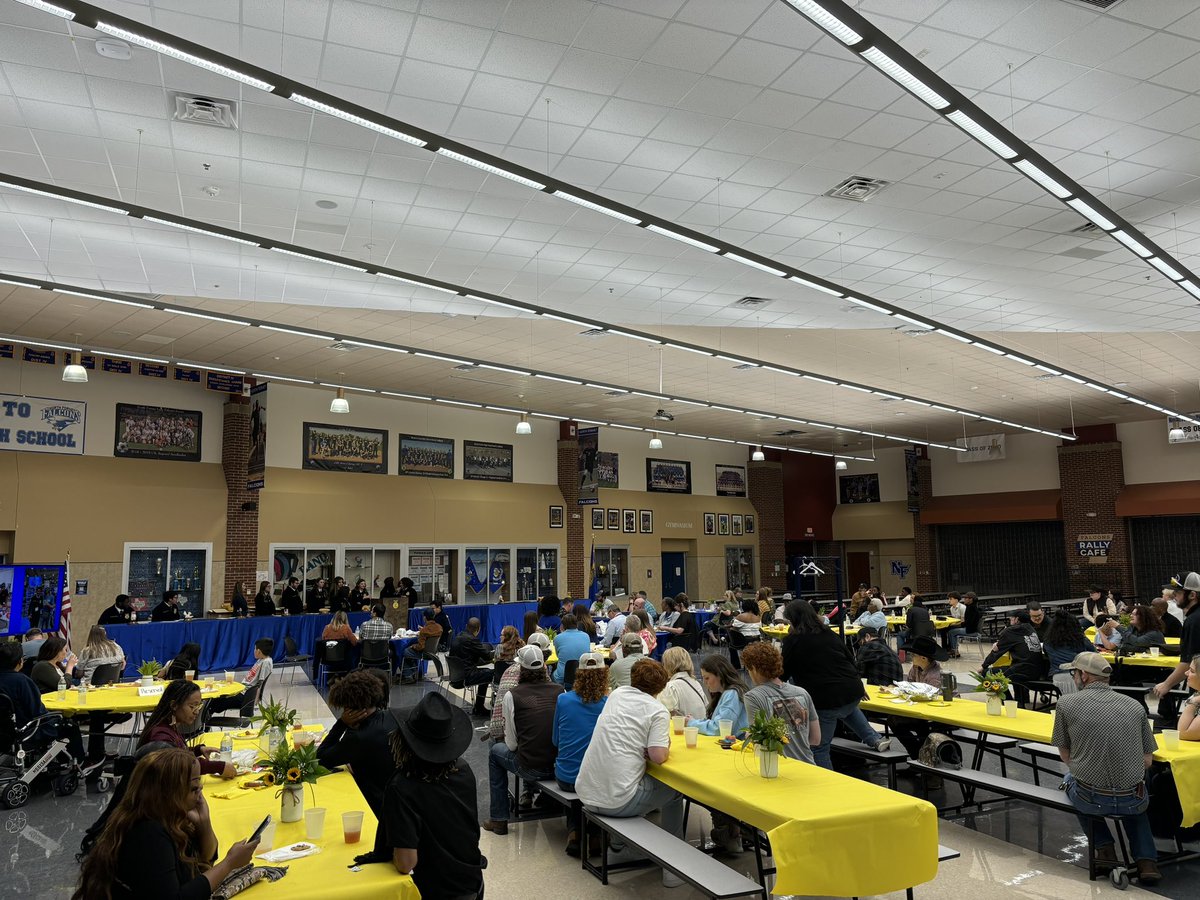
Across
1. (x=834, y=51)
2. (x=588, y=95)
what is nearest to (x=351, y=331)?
(x=588, y=95)

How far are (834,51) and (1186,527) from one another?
2215cm

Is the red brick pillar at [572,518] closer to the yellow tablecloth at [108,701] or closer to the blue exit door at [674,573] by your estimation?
the blue exit door at [674,573]

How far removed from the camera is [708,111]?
20.0 feet

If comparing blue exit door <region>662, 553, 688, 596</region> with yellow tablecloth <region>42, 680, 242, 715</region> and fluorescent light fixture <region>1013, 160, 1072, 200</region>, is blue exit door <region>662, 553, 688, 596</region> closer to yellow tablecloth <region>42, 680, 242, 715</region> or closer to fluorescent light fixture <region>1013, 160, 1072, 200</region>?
yellow tablecloth <region>42, 680, 242, 715</region>

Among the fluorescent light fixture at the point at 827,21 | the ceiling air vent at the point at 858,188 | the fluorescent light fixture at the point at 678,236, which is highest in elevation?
the ceiling air vent at the point at 858,188

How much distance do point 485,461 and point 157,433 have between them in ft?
25.4

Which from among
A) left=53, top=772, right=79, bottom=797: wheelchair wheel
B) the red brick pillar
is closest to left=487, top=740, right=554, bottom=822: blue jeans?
left=53, top=772, right=79, bottom=797: wheelchair wheel

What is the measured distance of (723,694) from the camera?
5.85 meters

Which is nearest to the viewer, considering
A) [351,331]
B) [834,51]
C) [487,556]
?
[834,51]

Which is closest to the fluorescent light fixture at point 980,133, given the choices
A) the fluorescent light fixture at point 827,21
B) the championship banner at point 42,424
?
the fluorescent light fixture at point 827,21

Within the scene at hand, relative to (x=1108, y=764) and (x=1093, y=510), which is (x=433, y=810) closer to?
(x=1108, y=764)

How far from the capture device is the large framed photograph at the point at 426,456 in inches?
788

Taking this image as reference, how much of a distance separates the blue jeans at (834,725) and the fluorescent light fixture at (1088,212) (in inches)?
164

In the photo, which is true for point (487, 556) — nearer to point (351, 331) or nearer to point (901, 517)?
point (351, 331)
